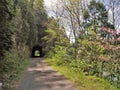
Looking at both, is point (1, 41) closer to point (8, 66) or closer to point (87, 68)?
point (8, 66)

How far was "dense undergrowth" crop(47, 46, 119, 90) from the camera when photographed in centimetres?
1225

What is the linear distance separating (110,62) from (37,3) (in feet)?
109

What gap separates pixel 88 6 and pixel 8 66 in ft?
45.4

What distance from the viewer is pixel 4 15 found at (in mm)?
14430

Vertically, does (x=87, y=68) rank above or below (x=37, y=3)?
below

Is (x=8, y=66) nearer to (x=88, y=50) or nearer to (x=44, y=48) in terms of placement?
(x=88, y=50)

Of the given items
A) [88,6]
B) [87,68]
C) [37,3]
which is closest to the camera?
[87,68]

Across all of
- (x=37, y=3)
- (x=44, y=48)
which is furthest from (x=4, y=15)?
(x=44, y=48)

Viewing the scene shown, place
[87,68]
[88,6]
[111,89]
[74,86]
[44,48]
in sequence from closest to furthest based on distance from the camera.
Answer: [111,89]
[74,86]
[87,68]
[88,6]
[44,48]

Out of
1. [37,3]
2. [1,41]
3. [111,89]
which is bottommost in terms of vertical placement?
[111,89]

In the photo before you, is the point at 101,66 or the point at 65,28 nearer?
the point at 101,66

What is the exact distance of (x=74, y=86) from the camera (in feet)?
41.4

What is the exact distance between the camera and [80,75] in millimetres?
16062

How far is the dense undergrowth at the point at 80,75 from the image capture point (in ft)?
40.2
